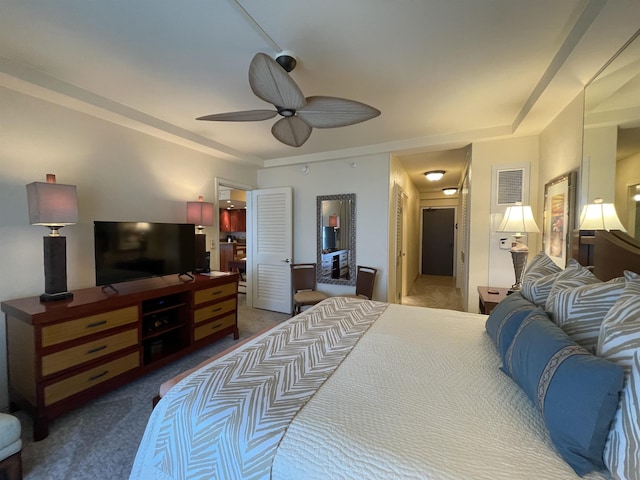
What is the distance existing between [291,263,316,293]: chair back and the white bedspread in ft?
8.65

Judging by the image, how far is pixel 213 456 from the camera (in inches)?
34.7

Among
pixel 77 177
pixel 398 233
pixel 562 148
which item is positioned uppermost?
pixel 562 148

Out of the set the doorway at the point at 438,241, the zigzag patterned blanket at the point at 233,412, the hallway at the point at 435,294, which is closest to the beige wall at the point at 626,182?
the zigzag patterned blanket at the point at 233,412

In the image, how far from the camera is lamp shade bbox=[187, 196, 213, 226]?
313 cm

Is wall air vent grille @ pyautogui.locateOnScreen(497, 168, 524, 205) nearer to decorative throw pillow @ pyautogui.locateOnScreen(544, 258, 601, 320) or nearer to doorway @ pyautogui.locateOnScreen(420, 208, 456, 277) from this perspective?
decorative throw pillow @ pyautogui.locateOnScreen(544, 258, 601, 320)

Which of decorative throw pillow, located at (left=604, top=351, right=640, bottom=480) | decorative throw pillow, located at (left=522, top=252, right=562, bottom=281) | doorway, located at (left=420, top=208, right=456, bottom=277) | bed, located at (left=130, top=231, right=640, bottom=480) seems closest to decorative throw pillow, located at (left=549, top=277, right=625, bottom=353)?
bed, located at (left=130, top=231, right=640, bottom=480)

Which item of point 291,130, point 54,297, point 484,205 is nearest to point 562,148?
point 484,205

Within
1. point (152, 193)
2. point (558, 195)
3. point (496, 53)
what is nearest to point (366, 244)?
point (558, 195)

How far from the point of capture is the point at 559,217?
2316mm

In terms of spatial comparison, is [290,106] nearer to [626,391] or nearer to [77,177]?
[626,391]

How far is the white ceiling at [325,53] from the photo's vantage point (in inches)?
55.2

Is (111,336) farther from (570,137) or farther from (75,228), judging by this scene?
(570,137)

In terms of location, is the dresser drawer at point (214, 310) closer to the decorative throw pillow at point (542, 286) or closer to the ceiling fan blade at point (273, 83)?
the ceiling fan blade at point (273, 83)

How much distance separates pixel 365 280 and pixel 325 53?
2.66m
